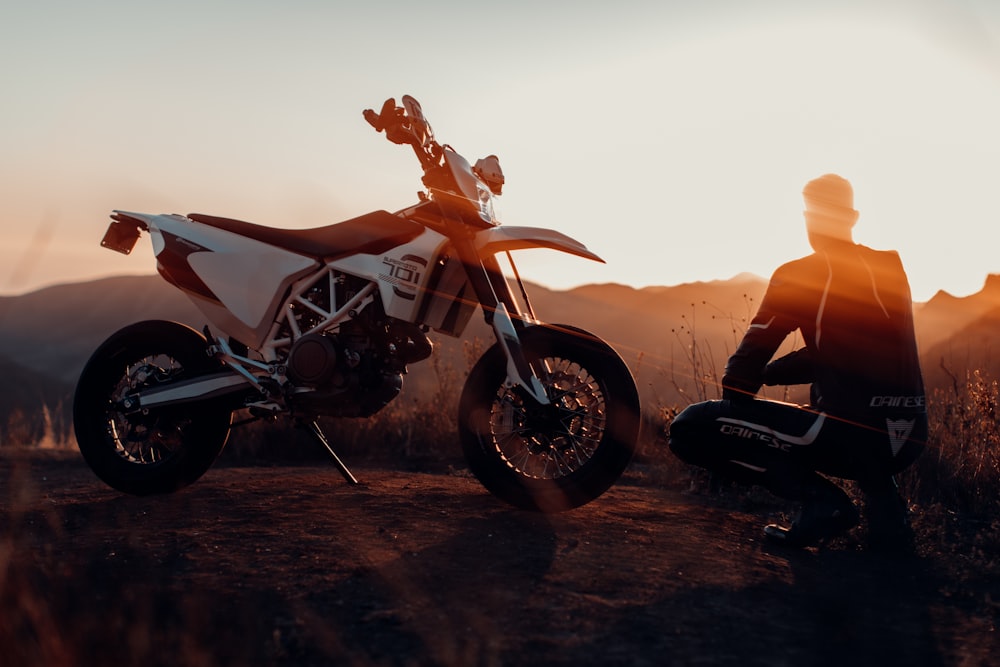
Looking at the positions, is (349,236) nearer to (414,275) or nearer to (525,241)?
(414,275)

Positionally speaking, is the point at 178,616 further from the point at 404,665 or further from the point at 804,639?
the point at 804,639

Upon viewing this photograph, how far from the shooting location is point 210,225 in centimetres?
473

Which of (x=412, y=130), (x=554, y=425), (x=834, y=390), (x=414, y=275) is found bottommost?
(x=554, y=425)

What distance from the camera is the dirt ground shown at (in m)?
2.44

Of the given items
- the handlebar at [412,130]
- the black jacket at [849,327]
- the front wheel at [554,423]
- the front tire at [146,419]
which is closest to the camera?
the black jacket at [849,327]

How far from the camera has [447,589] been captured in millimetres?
2924

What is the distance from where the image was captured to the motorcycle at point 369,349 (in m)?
4.12

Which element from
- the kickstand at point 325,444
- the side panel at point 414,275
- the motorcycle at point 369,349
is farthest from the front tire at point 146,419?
the side panel at point 414,275

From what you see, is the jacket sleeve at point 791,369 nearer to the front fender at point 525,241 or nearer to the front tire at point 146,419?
the front fender at point 525,241

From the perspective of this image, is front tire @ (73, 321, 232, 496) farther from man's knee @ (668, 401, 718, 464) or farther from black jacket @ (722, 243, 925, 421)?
black jacket @ (722, 243, 925, 421)

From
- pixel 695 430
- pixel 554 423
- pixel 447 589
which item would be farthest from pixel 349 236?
pixel 447 589

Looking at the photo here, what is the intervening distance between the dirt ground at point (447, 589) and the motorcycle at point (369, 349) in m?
0.31

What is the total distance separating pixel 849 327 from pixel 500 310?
5.13 feet

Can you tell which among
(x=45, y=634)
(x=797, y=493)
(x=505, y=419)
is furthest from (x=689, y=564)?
(x=45, y=634)
